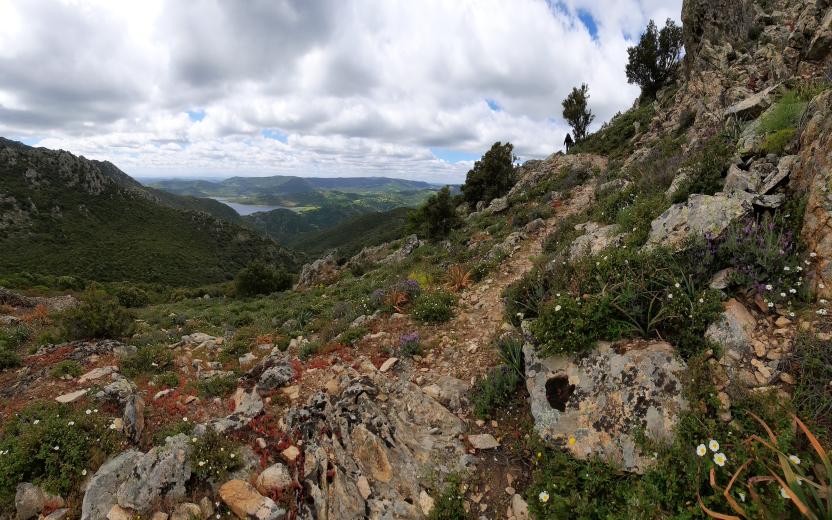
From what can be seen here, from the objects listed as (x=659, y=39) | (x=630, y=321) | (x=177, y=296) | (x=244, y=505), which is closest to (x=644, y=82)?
(x=659, y=39)

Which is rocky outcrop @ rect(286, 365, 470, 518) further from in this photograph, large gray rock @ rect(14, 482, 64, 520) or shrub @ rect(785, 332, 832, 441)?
shrub @ rect(785, 332, 832, 441)

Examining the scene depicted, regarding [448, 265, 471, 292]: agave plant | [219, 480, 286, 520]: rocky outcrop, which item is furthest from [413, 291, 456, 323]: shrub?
[219, 480, 286, 520]: rocky outcrop

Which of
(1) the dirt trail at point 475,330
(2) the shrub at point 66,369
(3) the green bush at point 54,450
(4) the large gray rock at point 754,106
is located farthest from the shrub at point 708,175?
(2) the shrub at point 66,369

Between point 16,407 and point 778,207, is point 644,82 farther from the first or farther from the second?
point 16,407

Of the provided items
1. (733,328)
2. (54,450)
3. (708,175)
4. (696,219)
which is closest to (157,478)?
(54,450)

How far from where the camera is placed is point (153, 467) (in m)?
4.52

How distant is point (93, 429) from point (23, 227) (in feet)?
332

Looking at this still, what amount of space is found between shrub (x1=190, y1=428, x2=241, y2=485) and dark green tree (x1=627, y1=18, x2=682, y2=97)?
44899 mm

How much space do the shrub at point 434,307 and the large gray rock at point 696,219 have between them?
4.25 metres

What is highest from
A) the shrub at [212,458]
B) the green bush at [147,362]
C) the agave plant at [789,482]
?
the agave plant at [789,482]

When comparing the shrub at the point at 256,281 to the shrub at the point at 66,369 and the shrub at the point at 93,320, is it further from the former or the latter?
the shrub at the point at 66,369

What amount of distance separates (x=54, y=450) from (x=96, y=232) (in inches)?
3914

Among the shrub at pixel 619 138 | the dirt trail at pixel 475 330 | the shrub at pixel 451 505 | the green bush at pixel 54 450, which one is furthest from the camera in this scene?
the shrub at pixel 619 138

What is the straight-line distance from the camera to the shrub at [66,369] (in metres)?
7.02
